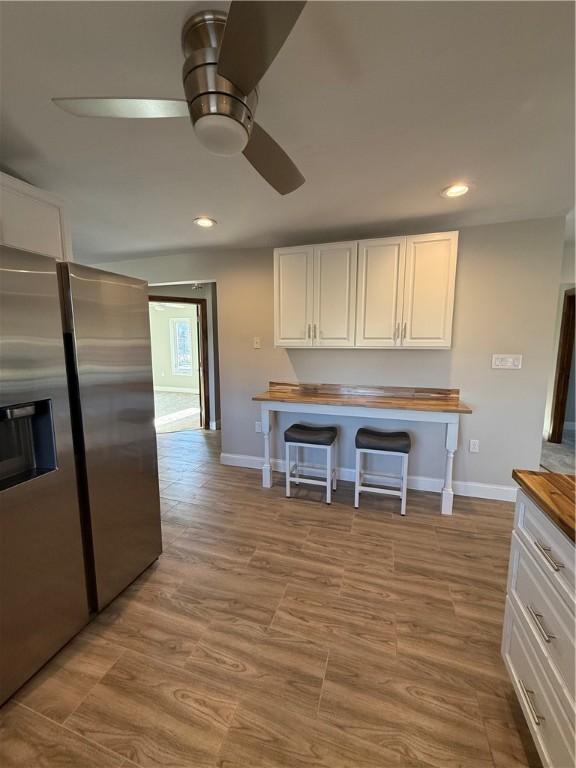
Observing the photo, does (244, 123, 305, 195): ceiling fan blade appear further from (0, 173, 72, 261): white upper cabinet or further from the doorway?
the doorway

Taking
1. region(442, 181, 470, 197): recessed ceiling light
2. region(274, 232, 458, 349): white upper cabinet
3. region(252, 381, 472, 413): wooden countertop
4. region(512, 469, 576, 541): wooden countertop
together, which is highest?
region(442, 181, 470, 197): recessed ceiling light

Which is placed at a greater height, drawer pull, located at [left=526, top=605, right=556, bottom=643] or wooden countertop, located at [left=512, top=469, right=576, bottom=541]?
wooden countertop, located at [left=512, top=469, right=576, bottom=541]

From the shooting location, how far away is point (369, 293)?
9.01 feet

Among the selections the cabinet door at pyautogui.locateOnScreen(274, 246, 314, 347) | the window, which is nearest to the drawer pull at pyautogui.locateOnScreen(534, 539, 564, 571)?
the cabinet door at pyautogui.locateOnScreen(274, 246, 314, 347)

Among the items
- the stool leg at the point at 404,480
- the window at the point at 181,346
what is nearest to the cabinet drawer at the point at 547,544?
the stool leg at the point at 404,480

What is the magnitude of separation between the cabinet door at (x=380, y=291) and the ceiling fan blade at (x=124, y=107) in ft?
6.38

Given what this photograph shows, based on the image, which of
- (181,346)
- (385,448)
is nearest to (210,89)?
(385,448)

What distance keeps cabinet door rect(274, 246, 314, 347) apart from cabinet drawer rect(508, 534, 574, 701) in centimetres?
217

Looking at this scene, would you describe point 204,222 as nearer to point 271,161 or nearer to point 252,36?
point 271,161

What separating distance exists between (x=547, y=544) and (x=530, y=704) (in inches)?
21.8

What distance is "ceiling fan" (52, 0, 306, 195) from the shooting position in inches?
29.9

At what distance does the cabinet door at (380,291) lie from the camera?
8.65 ft

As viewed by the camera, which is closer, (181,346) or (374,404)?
(374,404)

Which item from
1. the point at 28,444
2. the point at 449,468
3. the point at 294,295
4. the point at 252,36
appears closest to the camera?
the point at 252,36
